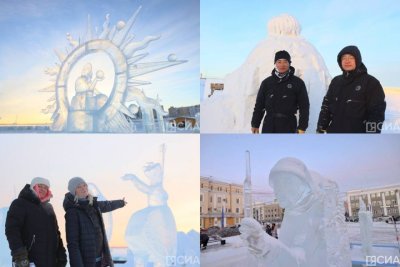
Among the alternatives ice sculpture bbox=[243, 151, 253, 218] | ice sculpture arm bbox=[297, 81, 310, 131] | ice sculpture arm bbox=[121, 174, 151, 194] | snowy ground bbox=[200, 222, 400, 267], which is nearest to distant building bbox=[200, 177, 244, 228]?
ice sculpture bbox=[243, 151, 253, 218]

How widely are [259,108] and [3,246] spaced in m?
2.15

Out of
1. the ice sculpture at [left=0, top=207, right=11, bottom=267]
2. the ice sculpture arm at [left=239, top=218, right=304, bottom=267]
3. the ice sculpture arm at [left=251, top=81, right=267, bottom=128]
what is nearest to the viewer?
the ice sculpture arm at [left=239, top=218, right=304, bottom=267]

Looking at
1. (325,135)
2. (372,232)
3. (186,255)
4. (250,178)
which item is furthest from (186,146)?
(372,232)

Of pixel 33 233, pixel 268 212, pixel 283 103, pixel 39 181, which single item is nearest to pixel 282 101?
pixel 283 103

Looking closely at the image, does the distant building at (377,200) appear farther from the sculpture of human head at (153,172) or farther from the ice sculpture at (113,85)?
the ice sculpture at (113,85)

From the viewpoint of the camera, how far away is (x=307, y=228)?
3.26m

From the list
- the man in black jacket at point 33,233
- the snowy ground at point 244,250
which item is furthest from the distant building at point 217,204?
the man in black jacket at point 33,233

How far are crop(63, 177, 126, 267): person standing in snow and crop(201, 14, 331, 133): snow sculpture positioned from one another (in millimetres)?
1004

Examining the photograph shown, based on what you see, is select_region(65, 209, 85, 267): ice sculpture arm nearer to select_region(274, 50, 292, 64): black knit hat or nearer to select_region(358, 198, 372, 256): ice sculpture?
select_region(274, 50, 292, 64): black knit hat

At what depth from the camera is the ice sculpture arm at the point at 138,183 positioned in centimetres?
346

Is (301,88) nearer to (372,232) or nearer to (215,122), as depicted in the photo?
(215,122)

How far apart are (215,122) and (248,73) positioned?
1.49 ft

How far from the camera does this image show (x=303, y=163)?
342cm

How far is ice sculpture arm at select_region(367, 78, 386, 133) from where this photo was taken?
3.38 metres
